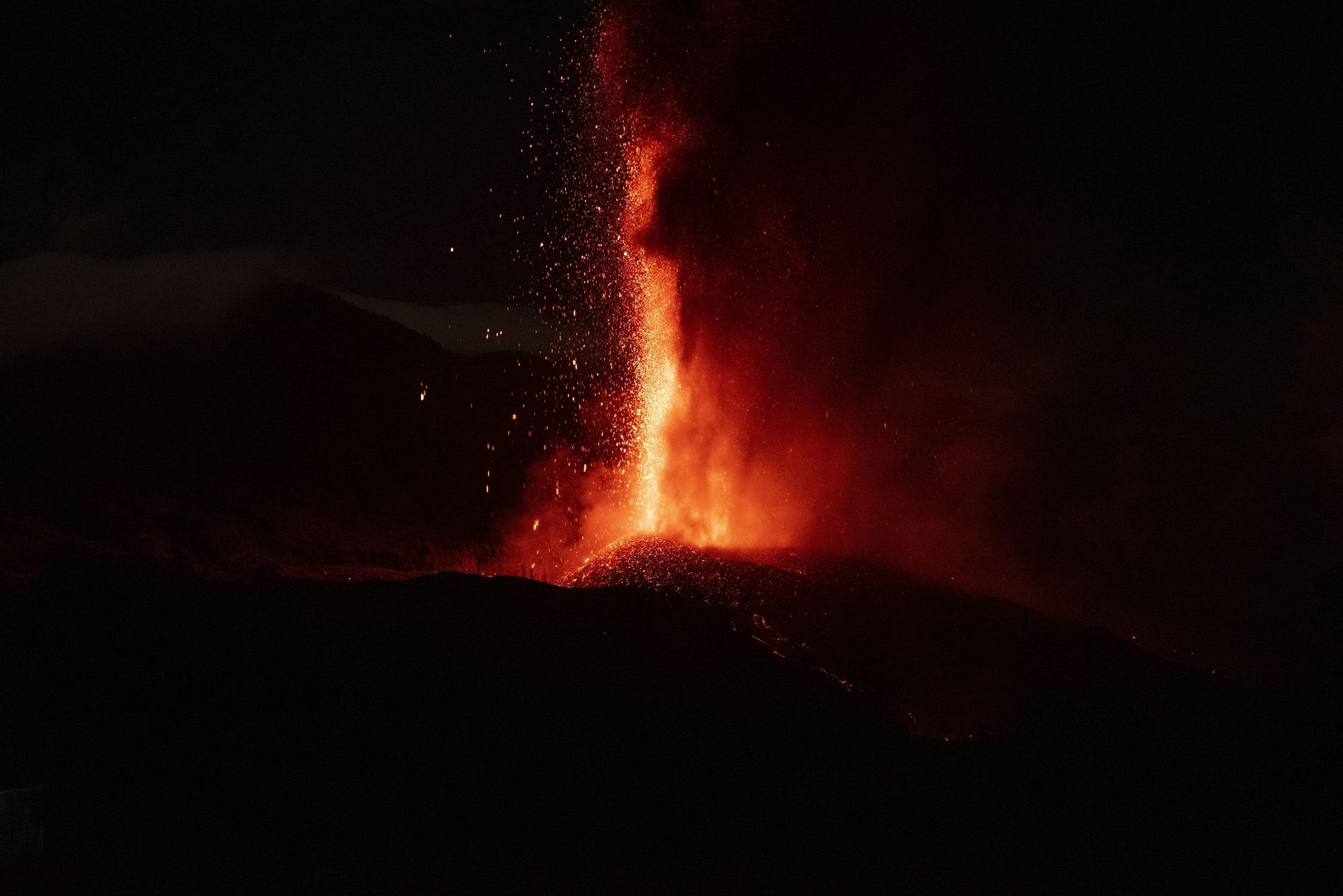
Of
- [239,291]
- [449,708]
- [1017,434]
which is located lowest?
[449,708]

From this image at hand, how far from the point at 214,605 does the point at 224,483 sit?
1816cm

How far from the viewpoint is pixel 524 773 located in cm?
758

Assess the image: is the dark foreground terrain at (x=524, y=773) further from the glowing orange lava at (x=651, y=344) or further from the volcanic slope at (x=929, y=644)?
the glowing orange lava at (x=651, y=344)

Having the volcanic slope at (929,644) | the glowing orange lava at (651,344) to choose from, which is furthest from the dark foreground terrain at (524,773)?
the glowing orange lava at (651,344)

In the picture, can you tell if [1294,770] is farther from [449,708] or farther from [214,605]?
[214,605]

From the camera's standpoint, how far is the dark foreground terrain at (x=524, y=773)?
6.88 metres

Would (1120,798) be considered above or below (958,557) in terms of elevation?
below

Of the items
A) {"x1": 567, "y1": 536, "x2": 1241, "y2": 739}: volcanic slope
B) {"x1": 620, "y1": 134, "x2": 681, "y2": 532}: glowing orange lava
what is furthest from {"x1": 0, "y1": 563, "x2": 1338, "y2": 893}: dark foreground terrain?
{"x1": 620, "y1": 134, "x2": 681, "y2": 532}: glowing orange lava

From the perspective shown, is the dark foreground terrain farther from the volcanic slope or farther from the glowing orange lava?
the glowing orange lava

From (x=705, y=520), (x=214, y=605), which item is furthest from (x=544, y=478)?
(x=214, y=605)

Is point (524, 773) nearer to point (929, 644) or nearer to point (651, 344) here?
point (929, 644)

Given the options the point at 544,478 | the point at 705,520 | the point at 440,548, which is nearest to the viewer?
the point at 705,520

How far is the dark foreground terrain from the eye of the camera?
688 centimetres

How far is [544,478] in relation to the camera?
34.7 meters
